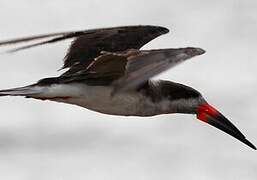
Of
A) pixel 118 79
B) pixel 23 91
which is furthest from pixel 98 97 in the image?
pixel 23 91

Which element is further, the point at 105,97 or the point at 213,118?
the point at 213,118

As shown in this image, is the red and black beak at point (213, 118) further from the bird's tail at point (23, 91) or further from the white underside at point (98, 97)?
the bird's tail at point (23, 91)

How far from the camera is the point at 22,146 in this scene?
8344 millimetres

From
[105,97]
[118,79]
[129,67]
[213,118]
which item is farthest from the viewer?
[213,118]

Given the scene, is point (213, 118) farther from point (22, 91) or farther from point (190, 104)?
point (22, 91)

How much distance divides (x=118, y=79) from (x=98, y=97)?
229 millimetres

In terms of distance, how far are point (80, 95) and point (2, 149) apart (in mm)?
2298

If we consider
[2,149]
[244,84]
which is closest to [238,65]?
[244,84]

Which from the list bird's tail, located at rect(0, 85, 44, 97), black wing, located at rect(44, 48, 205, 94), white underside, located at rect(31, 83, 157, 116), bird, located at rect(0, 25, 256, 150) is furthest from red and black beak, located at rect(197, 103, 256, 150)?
bird's tail, located at rect(0, 85, 44, 97)

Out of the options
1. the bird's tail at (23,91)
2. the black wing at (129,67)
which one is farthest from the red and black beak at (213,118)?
the bird's tail at (23,91)

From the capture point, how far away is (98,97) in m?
6.10

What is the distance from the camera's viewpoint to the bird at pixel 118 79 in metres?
Answer: 5.46

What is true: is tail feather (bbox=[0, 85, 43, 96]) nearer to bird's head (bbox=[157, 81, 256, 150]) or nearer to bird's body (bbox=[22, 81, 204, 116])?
bird's body (bbox=[22, 81, 204, 116])

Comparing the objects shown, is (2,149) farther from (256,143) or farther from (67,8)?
(67,8)
